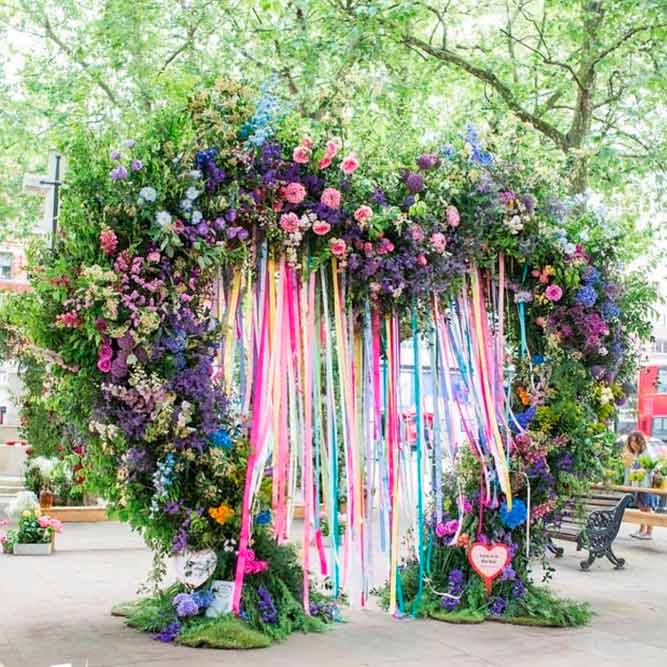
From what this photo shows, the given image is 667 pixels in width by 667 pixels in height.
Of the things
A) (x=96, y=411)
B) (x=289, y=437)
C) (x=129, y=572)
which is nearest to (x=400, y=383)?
(x=289, y=437)

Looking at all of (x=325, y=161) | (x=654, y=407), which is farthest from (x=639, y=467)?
(x=654, y=407)

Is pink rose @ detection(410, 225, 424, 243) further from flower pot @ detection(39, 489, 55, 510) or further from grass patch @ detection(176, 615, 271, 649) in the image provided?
flower pot @ detection(39, 489, 55, 510)

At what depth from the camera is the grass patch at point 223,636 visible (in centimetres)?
581

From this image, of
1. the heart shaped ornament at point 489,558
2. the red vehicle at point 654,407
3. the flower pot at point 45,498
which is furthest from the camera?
the red vehicle at point 654,407

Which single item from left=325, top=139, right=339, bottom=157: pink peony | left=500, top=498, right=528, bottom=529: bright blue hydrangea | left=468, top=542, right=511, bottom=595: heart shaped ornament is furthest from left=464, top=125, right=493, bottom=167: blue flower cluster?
left=468, top=542, right=511, bottom=595: heart shaped ornament

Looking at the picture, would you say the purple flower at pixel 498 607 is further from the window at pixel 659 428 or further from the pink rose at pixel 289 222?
the window at pixel 659 428

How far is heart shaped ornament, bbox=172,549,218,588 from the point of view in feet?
19.8

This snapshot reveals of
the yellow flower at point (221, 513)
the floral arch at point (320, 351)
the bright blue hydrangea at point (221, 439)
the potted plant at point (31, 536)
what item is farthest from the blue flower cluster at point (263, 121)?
the potted plant at point (31, 536)

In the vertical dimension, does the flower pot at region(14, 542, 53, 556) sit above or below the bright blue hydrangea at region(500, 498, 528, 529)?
below

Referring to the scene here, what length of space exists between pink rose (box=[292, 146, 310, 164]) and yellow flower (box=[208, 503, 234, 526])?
2.17 m

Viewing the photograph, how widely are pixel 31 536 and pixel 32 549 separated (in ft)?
0.43

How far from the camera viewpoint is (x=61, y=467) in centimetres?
626

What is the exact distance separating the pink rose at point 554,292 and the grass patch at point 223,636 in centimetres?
306

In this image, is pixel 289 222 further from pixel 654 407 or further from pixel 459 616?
pixel 654 407
